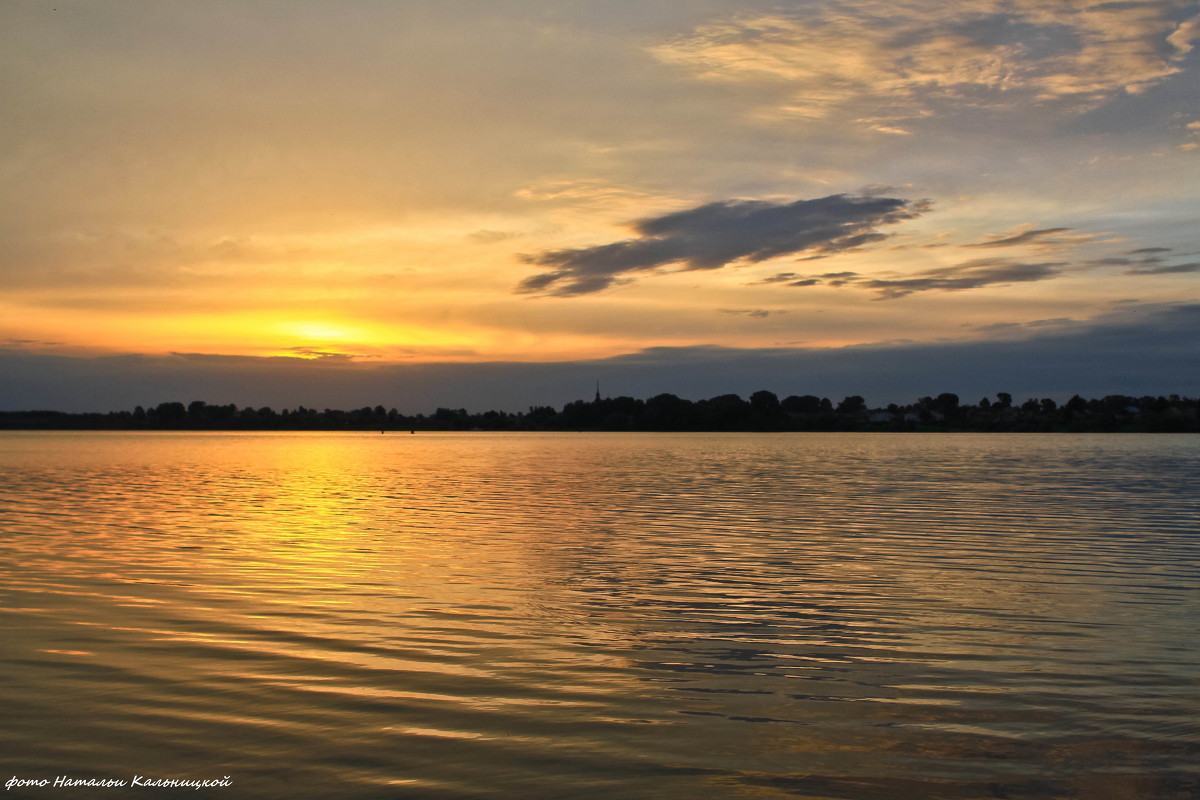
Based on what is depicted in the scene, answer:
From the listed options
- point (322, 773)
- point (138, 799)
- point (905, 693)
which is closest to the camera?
point (138, 799)

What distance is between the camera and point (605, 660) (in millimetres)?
10719

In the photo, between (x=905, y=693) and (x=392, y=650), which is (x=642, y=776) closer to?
(x=905, y=693)

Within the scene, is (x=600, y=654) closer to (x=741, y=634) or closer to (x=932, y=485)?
(x=741, y=634)

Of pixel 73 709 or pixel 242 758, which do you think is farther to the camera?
pixel 73 709

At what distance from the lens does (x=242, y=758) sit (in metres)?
7.41

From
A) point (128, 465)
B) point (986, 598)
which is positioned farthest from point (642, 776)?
point (128, 465)

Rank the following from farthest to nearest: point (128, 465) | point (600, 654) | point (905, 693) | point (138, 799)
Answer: point (128, 465) < point (600, 654) < point (905, 693) < point (138, 799)

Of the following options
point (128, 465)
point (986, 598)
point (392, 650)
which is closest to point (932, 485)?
point (986, 598)

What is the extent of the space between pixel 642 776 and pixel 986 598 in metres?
9.56

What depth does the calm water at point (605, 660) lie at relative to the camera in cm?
728

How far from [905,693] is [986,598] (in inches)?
242

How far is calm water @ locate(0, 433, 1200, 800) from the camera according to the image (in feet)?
23.9

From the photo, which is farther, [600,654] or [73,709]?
[600,654]

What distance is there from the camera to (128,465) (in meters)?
62.3
